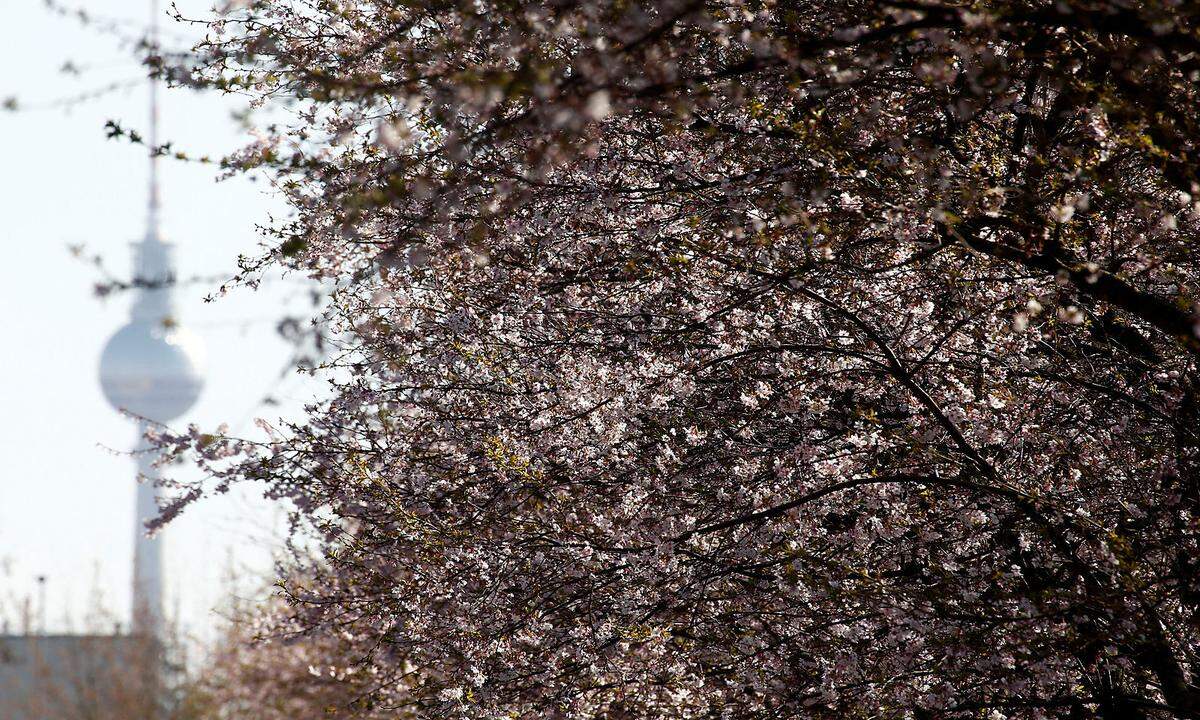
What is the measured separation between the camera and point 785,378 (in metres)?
7.05

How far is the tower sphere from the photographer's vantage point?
132875mm

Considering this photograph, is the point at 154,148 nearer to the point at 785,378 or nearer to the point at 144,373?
the point at 785,378

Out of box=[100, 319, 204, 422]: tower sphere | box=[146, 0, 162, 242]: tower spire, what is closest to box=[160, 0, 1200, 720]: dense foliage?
box=[146, 0, 162, 242]: tower spire

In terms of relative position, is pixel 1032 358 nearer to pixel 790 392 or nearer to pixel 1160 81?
pixel 790 392

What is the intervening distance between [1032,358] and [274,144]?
3854mm

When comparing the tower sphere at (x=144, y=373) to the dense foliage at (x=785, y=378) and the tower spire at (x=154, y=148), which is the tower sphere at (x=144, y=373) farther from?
the dense foliage at (x=785, y=378)

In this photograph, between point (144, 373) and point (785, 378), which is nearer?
point (785, 378)

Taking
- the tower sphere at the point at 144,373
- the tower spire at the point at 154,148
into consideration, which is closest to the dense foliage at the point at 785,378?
the tower spire at the point at 154,148

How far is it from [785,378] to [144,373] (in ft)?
437

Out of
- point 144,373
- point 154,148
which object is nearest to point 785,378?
point 154,148

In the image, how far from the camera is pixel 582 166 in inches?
271

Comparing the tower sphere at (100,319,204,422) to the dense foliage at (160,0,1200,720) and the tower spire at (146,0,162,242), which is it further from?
the dense foliage at (160,0,1200,720)

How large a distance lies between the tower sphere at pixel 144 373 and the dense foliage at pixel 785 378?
130 meters

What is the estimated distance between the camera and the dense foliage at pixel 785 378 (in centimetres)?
600
